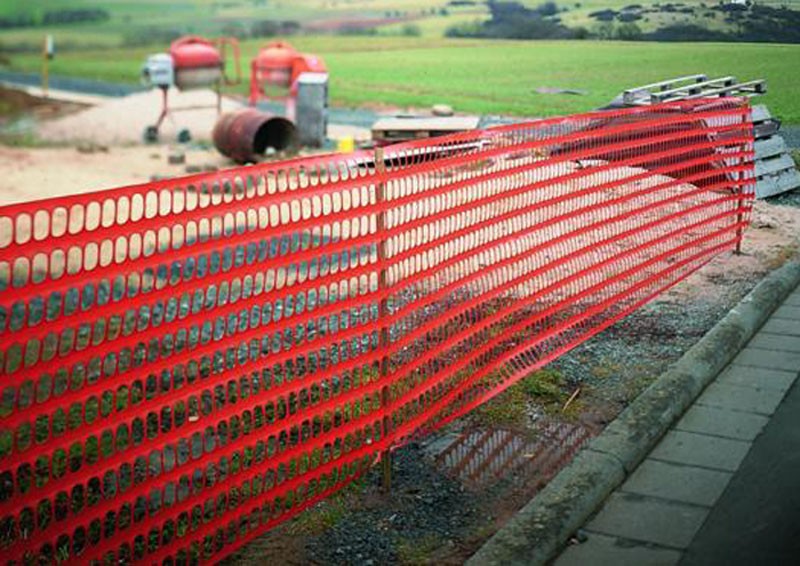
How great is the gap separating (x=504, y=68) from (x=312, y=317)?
750cm

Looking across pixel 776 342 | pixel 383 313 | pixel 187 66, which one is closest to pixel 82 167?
pixel 187 66

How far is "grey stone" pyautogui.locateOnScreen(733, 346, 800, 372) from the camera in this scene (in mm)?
6473

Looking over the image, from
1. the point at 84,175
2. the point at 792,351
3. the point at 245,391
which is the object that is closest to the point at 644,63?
the point at 792,351

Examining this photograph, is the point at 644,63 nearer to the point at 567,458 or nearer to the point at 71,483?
the point at 567,458

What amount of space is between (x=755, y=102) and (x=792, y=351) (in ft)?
15.0

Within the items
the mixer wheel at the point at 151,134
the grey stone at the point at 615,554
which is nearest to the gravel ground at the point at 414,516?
the grey stone at the point at 615,554

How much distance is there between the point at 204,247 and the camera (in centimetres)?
378

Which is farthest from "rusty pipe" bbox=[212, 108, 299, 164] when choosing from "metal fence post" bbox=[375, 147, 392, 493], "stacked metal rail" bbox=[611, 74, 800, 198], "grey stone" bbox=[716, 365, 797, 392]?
"metal fence post" bbox=[375, 147, 392, 493]

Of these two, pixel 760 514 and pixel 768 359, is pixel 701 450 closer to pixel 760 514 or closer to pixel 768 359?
pixel 760 514

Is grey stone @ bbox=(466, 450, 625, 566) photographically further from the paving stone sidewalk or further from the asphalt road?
the asphalt road

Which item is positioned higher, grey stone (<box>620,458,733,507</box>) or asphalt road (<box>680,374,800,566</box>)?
asphalt road (<box>680,374,800,566</box>)

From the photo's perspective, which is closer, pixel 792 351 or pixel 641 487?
pixel 641 487

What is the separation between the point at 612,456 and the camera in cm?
481

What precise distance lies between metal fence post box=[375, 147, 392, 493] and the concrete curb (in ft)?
2.14
